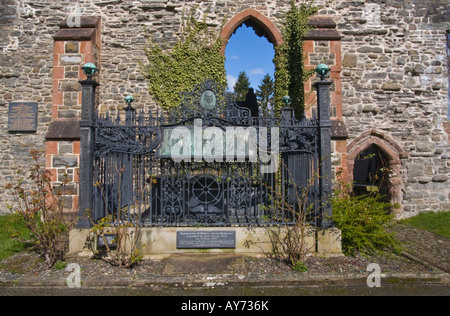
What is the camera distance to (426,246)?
5426 mm

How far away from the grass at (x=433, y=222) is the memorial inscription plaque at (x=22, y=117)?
34.7ft

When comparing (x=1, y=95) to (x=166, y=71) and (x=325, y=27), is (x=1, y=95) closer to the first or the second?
(x=166, y=71)

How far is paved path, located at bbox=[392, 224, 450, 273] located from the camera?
4533 mm

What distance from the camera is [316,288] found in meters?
3.50

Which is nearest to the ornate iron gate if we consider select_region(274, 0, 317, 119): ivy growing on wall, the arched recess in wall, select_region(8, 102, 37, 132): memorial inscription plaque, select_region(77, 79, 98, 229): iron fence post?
select_region(77, 79, 98, 229): iron fence post

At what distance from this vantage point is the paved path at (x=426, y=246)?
4.53 metres

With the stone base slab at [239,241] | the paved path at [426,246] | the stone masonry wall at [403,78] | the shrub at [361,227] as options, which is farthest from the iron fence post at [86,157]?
the stone masonry wall at [403,78]

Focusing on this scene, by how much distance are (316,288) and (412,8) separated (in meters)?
9.05

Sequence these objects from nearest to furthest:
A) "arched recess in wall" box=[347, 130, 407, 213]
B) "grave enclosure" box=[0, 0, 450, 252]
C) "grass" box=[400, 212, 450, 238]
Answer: "grass" box=[400, 212, 450, 238] → "arched recess in wall" box=[347, 130, 407, 213] → "grave enclosure" box=[0, 0, 450, 252]

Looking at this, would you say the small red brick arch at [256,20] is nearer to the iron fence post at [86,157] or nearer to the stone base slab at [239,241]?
the iron fence post at [86,157]

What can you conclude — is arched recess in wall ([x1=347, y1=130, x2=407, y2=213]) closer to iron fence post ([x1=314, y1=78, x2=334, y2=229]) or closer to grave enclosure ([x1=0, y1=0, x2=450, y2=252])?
grave enclosure ([x1=0, y1=0, x2=450, y2=252])

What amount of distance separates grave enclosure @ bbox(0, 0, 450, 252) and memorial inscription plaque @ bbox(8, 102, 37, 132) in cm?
3

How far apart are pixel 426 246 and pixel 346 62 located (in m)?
5.47

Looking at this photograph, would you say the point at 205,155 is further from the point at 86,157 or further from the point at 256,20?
the point at 256,20
